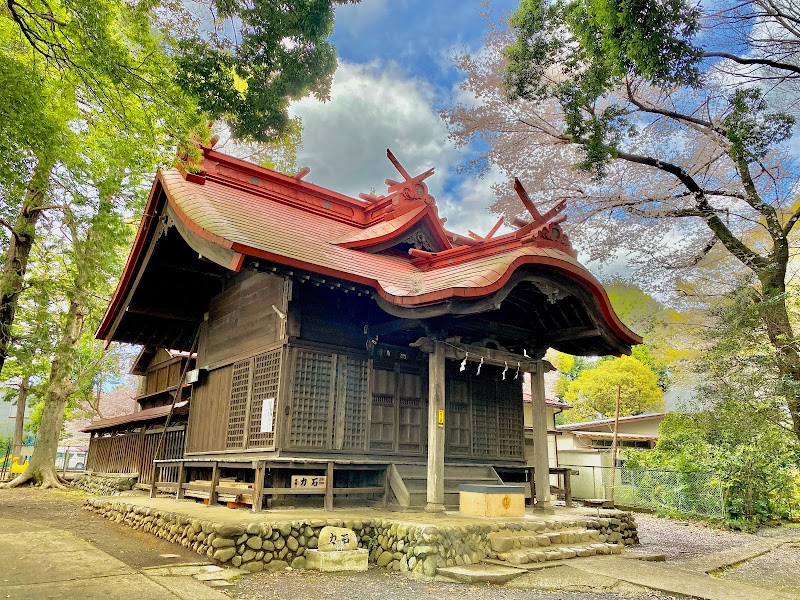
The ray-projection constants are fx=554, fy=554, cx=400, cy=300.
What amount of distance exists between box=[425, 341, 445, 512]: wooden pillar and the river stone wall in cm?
95

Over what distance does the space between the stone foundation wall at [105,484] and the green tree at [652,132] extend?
44.1ft

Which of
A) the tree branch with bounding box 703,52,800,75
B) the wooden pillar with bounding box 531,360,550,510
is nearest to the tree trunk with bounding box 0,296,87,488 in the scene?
the wooden pillar with bounding box 531,360,550,510

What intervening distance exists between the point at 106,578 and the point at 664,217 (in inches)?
461

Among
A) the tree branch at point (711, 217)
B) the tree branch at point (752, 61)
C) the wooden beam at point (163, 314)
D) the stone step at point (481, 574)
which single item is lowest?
the stone step at point (481, 574)

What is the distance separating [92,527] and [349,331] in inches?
222

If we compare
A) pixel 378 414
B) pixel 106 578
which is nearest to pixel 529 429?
pixel 378 414

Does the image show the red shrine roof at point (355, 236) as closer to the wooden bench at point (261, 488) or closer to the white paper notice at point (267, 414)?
the white paper notice at point (267, 414)

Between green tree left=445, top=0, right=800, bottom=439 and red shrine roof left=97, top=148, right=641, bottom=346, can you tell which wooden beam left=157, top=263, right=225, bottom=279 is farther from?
green tree left=445, top=0, right=800, bottom=439

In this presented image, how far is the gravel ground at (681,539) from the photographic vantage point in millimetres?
9555

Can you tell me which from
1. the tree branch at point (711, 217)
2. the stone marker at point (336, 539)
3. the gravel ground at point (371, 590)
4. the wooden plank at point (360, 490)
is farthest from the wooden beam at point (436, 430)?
the tree branch at point (711, 217)

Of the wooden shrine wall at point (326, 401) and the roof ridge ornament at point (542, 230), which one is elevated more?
the roof ridge ornament at point (542, 230)

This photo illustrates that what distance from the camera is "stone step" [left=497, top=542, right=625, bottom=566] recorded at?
7.03 m

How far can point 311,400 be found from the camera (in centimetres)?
895

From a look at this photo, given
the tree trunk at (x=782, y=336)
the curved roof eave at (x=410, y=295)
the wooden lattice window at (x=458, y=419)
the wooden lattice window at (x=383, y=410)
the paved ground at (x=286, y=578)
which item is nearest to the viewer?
the paved ground at (x=286, y=578)
